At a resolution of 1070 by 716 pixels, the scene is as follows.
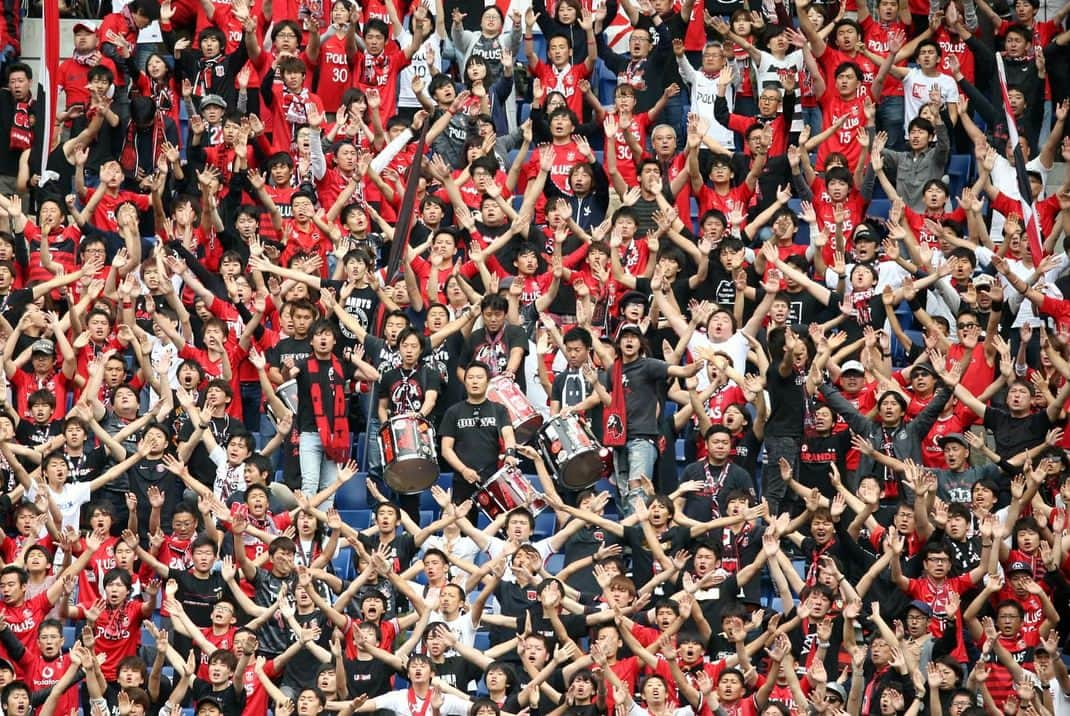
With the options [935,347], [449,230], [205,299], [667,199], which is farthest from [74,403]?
[935,347]

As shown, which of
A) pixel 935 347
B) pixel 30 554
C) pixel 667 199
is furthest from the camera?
pixel 667 199

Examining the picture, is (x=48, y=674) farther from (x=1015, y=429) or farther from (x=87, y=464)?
(x=1015, y=429)

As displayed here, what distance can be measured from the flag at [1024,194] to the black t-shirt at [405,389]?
16.8 feet

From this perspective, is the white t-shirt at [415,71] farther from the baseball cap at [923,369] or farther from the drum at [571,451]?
the baseball cap at [923,369]

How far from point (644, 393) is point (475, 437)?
1305mm

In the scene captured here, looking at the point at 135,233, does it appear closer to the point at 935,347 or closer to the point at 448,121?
the point at 448,121

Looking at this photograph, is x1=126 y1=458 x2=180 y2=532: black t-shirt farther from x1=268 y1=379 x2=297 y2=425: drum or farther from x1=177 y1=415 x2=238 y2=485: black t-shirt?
x1=268 y1=379 x2=297 y2=425: drum

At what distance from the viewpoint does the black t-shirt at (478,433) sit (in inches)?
782

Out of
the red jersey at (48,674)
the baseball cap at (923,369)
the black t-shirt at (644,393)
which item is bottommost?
the red jersey at (48,674)

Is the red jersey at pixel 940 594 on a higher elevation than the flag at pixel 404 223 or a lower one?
lower

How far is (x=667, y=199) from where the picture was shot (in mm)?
22141

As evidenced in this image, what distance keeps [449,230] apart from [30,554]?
14.2ft

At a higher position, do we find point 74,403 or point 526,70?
point 526,70

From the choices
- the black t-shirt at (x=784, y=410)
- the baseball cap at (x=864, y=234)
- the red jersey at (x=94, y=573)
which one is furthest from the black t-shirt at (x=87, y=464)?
the baseball cap at (x=864, y=234)
